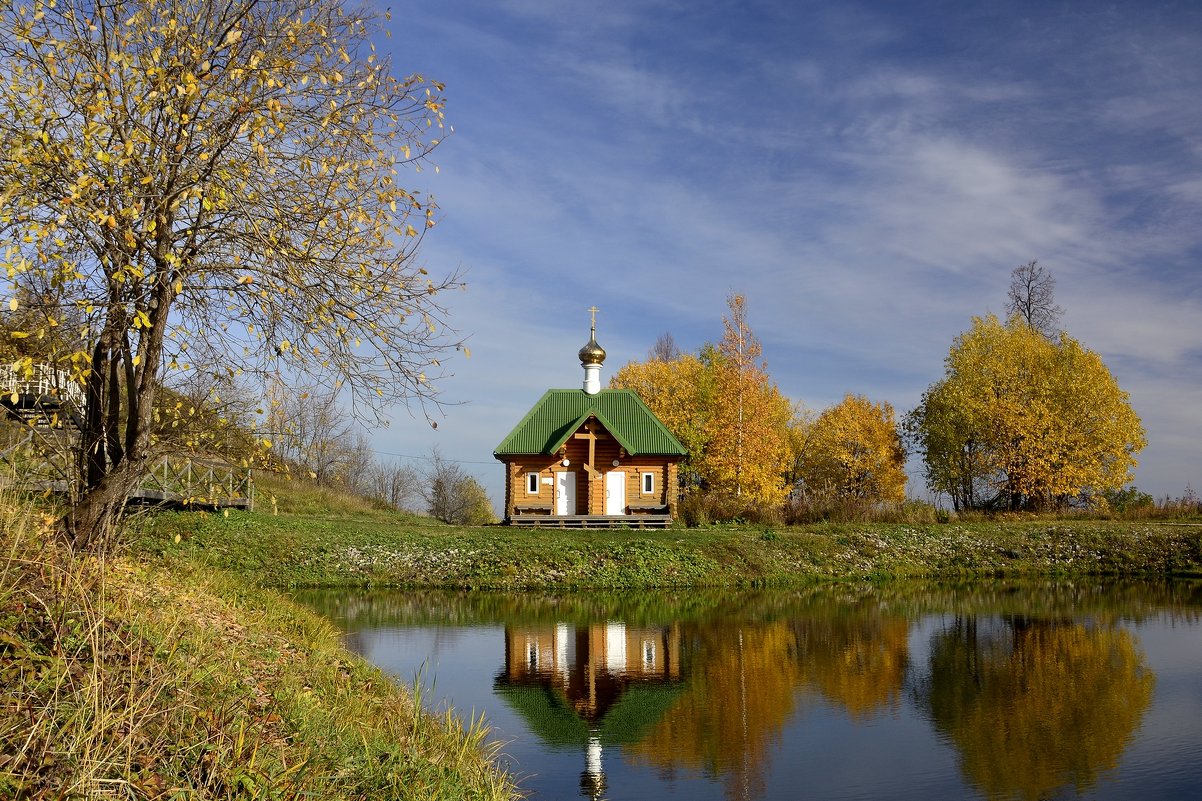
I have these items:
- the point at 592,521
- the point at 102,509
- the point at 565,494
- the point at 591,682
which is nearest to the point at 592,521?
the point at 592,521

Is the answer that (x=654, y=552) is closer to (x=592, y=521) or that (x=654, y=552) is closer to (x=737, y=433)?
(x=592, y=521)

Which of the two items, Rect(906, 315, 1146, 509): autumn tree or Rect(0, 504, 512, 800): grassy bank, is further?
Rect(906, 315, 1146, 509): autumn tree

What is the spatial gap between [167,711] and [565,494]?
3061cm

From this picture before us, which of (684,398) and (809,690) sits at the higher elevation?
(684,398)

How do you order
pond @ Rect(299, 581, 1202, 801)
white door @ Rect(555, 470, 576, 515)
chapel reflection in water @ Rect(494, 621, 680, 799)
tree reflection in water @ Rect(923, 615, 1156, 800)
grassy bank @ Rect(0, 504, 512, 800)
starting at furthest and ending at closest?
1. white door @ Rect(555, 470, 576, 515)
2. chapel reflection in water @ Rect(494, 621, 680, 799)
3. tree reflection in water @ Rect(923, 615, 1156, 800)
4. pond @ Rect(299, 581, 1202, 801)
5. grassy bank @ Rect(0, 504, 512, 800)

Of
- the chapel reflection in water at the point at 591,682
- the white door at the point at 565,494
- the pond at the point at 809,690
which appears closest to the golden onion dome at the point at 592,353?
the white door at the point at 565,494

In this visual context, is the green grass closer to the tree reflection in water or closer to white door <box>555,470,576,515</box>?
white door <box>555,470,576,515</box>

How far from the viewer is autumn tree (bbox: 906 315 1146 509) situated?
4431 cm

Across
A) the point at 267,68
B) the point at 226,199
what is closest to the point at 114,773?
the point at 226,199

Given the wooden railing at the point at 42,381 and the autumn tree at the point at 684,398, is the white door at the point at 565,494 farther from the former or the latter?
the wooden railing at the point at 42,381

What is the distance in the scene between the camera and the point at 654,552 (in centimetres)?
2762

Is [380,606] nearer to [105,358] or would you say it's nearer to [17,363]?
[105,358]

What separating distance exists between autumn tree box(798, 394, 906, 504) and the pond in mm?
31005

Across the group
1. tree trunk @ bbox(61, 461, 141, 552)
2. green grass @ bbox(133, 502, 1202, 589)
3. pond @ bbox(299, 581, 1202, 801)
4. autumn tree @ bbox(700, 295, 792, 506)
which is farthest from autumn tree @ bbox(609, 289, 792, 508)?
tree trunk @ bbox(61, 461, 141, 552)
